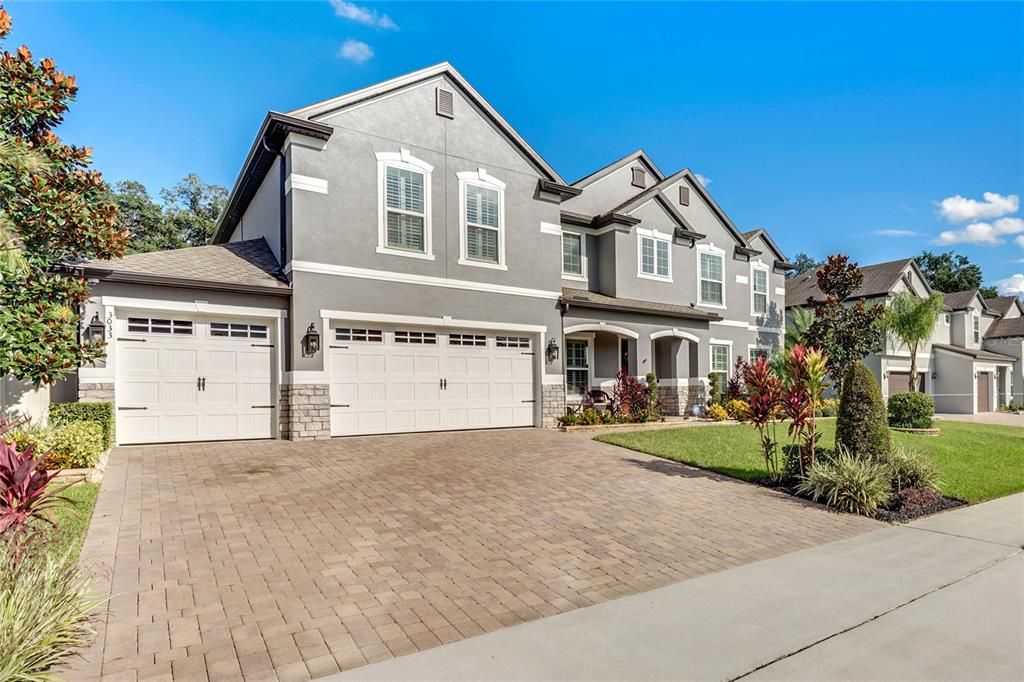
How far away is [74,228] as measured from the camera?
8.73 metres

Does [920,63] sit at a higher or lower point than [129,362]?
higher

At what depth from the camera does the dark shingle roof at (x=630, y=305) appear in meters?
16.3

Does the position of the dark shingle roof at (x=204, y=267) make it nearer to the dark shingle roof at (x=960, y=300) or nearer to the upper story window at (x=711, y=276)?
the upper story window at (x=711, y=276)

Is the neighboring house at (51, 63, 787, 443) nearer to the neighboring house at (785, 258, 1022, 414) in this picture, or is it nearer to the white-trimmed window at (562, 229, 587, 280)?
the white-trimmed window at (562, 229, 587, 280)

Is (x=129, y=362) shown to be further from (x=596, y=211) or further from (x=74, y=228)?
(x=596, y=211)

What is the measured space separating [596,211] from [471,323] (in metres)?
7.91

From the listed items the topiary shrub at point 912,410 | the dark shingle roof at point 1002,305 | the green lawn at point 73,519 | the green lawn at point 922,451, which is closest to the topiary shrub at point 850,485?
the green lawn at point 922,451

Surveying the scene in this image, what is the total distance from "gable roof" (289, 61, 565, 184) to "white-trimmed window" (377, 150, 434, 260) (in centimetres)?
146

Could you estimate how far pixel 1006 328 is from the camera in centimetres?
3616

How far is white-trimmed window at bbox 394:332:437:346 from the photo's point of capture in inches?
529

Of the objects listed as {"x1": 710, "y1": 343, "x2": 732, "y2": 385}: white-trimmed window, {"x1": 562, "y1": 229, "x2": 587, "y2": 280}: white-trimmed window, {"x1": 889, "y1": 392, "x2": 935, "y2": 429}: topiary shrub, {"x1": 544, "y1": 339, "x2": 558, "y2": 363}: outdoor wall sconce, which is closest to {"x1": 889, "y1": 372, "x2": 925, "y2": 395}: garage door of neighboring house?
{"x1": 889, "y1": 392, "x2": 935, "y2": 429}: topiary shrub

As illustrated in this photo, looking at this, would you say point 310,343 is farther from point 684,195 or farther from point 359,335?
point 684,195

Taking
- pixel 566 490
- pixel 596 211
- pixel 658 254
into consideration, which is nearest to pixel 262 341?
pixel 566 490

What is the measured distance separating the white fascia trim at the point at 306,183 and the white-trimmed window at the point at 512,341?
230 inches
